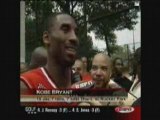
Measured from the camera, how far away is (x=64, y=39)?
26.3ft

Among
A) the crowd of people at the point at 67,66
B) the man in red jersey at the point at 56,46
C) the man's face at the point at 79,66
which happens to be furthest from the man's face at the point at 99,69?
the man in red jersey at the point at 56,46

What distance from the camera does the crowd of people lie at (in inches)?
315

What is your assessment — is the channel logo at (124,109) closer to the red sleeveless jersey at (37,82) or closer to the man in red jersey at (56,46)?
the red sleeveless jersey at (37,82)

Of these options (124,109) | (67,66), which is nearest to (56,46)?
(67,66)

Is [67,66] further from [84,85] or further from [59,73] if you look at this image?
[84,85]

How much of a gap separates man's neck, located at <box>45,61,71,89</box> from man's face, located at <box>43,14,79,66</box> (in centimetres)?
11

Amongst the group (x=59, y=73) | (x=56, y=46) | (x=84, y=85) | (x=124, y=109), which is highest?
(x=56, y=46)

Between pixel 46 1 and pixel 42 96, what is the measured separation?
1144 millimetres

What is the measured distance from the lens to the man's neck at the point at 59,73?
8078 millimetres

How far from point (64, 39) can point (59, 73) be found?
43cm

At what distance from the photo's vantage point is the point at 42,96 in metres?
8.02

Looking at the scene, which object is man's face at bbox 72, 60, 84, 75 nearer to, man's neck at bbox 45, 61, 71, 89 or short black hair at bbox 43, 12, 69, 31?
man's neck at bbox 45, 61, 71, 89

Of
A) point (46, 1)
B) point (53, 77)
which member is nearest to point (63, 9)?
point (46, 1)
